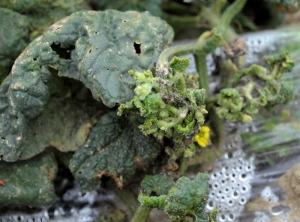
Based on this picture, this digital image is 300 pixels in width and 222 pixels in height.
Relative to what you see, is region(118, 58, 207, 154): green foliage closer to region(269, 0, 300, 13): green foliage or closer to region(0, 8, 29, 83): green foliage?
region(0, 8, 29, 83): green foliage

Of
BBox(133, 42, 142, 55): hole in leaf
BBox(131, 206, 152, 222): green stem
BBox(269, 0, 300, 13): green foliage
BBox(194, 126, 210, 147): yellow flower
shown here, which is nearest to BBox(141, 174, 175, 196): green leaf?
BBox(131, 206, 152, 222): green stem

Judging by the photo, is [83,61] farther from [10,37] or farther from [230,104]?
[230,104]

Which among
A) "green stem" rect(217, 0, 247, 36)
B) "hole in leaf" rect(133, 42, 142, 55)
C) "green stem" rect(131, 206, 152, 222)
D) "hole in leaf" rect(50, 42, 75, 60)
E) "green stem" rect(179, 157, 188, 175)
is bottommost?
"green stem" rect(131, 206, 152, 222)

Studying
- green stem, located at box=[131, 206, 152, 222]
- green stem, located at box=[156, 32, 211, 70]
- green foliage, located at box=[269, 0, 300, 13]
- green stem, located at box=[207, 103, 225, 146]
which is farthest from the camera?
green foliage, located at box=[269, 0, 300, 13]

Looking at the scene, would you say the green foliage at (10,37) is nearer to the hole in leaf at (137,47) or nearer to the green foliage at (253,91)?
the hole in leaf at (137,47)

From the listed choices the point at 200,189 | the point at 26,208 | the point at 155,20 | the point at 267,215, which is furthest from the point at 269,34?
the point at 26,208


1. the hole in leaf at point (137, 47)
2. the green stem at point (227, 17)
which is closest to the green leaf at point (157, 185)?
the hole in leaf at point (137, 47)
